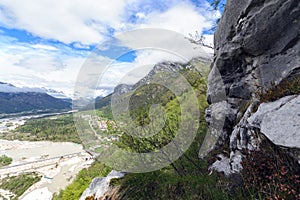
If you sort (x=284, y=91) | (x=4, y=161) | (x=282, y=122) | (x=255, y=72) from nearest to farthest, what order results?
(x=282, y=122) → (x=284, y=91) → (x=255, y=72) → (x=4, y=161)

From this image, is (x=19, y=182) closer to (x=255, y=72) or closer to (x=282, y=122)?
(x=255, y=72)

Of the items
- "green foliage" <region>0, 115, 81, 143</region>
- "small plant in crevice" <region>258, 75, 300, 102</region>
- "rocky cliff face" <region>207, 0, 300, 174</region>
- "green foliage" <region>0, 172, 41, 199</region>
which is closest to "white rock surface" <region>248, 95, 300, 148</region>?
"rocky cliff face" <region>207, 0, 300, 174</region>

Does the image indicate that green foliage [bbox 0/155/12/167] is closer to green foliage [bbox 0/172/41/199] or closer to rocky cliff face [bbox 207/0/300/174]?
green foliage [bbox 0/172/41/199]

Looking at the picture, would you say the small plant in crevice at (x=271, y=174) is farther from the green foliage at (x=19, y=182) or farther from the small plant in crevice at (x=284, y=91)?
the green foliage at (x=19, y=182)

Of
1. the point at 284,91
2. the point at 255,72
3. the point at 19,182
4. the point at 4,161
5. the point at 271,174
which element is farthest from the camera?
the point at 4,161

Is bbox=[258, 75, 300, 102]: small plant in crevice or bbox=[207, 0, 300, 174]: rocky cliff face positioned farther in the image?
bbox=[258, 75, 300, 102]: small plant in crevice

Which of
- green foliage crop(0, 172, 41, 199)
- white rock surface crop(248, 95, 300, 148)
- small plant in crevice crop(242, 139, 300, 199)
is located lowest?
green foliage crop(0, 172, 41, 199)

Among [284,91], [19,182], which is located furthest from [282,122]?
[19,182]
